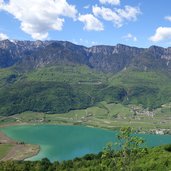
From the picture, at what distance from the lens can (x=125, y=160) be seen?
23609 millimetres

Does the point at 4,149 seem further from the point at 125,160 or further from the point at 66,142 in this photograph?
the point at 125,160

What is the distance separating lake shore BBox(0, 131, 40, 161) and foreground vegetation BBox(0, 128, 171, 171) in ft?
148

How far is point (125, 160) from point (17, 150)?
5098 inches

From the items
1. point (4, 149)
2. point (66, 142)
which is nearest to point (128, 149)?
point (4, 149)

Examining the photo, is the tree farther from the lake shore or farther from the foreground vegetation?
the lake shore

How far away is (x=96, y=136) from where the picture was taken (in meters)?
191

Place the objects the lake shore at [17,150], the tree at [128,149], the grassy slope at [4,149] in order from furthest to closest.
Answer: the grassy slope at [4,149] < the lake shore at [17,150] < the tree at [128,149]

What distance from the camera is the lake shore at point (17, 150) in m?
133

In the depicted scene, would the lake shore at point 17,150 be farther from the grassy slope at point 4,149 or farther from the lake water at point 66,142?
the lake water at point 66,142

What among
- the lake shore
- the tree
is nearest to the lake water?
the lake shore

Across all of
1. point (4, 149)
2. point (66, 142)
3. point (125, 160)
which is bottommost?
point (4, 149)

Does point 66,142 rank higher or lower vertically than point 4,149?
higher

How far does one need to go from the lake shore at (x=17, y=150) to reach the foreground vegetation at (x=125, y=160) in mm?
45155

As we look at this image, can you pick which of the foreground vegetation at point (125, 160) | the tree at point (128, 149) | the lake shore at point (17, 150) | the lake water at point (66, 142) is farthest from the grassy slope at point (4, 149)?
the tree at point (128, 149)
